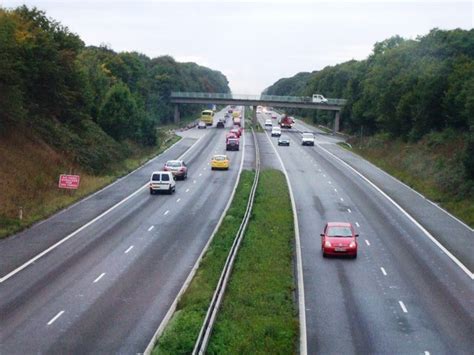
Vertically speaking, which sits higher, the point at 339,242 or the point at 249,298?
the point at 249,298

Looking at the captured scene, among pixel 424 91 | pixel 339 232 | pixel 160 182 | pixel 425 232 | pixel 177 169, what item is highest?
pixel 424 91

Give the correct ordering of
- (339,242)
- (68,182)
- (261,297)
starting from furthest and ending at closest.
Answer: (68,182)
(339,242)
(261,297)

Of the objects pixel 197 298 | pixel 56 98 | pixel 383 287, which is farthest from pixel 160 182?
pixel 197 298

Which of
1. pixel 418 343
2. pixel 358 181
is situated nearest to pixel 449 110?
pixel 358 181

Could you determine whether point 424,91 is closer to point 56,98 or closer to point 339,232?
point 56,98

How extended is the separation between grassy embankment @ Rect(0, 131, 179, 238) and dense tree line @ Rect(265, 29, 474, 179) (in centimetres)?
2530

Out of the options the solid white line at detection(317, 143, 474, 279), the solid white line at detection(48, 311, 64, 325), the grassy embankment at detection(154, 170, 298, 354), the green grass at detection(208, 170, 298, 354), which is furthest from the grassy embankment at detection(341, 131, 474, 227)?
the solid white line at detection(48, 311, 64, 325)

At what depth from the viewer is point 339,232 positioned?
36.7 meters

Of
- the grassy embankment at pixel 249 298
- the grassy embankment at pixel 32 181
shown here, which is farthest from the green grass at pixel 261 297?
the grassy embankment at pixel 32 181

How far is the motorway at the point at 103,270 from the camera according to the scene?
22.9m

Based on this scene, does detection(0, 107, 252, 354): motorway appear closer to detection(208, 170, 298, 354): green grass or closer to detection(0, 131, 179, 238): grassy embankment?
detection(0, 131, 179, 238): grassy embankment

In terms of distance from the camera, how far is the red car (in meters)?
35.5

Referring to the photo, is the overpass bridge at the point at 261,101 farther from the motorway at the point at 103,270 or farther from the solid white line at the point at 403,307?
the solid white line at the point at 403,307

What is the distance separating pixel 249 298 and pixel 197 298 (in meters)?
1.63
